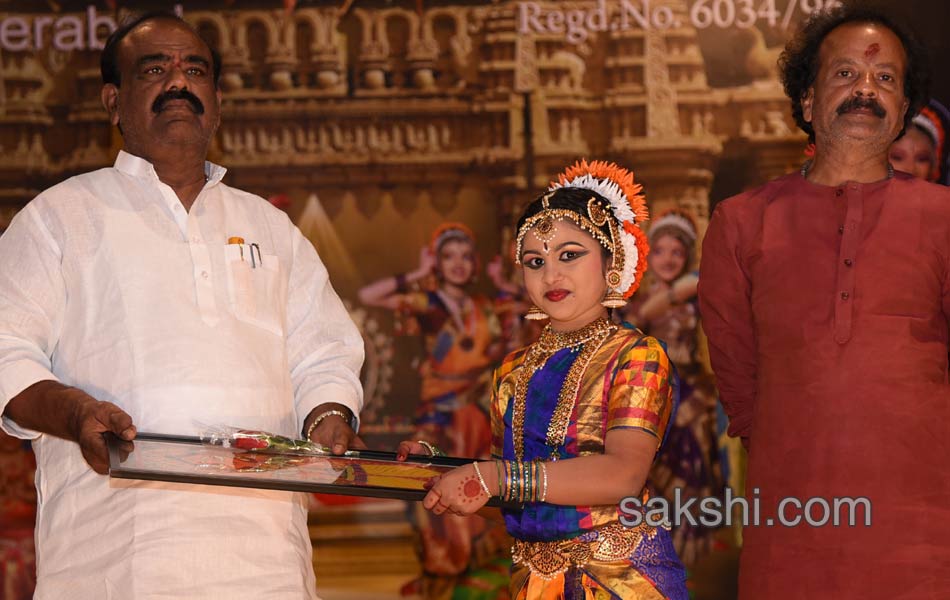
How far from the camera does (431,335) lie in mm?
6453

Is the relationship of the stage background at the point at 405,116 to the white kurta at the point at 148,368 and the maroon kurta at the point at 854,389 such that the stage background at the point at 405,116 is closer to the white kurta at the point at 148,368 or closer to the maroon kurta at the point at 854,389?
the white kurta at the point at 148,368

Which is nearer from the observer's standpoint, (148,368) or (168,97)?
(148,368)

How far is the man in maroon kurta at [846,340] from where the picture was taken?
2.88m

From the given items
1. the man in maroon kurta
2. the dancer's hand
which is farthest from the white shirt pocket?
the man in maroon kurta

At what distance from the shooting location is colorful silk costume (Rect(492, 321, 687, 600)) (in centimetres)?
292

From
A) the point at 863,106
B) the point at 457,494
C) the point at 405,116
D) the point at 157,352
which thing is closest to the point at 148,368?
the point at 157,352

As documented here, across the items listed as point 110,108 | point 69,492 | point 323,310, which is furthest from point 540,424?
point 110,108

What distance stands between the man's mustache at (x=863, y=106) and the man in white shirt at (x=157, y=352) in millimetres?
1511

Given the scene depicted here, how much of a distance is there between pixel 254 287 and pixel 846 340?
1555mm

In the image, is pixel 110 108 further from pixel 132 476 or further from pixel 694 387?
pixel 694 387

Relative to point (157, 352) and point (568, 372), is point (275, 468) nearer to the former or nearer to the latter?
point (157, 352)

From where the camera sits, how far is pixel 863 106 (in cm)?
307

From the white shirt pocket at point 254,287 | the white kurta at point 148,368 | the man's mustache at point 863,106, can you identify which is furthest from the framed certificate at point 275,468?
the man's mustache at point 863,106

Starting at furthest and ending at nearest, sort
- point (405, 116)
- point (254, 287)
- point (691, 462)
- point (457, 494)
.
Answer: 1. point (405, 116)
2. point (691, 462)
3. point (254, 287)
4. point (457, 494)
